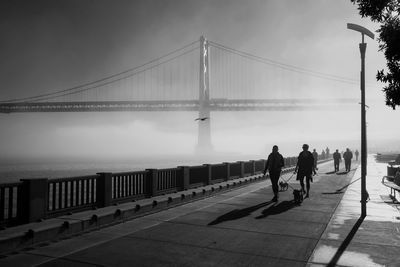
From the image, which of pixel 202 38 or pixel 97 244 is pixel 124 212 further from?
pixel 202 38

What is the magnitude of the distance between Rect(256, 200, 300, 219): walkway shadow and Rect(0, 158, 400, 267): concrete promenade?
0.02 metres

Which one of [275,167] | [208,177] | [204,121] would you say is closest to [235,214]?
[275,167]

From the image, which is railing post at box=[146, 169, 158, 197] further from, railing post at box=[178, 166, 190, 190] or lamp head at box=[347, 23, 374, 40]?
lamp head at box=[347, 23, 374, 40]

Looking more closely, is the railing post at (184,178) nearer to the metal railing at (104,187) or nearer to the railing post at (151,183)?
the metal railing at (104,187)

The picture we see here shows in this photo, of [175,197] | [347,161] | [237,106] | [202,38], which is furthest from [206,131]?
[175,197]

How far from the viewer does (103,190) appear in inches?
380

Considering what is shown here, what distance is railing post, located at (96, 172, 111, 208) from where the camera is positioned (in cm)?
957

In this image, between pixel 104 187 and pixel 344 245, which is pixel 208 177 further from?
pixel 344 245

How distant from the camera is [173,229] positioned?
7.52 metres

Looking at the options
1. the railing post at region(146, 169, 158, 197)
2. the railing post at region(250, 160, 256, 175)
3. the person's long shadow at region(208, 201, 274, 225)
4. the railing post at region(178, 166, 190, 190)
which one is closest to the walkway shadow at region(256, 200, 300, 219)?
the person's long shadow at region(208, 201, 274, 225)

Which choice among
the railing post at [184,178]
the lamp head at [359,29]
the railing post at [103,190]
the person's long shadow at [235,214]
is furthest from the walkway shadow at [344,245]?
the railing post at [184,178]

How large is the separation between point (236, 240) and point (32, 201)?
3772 millimetres

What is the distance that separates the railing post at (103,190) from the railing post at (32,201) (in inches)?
72.8

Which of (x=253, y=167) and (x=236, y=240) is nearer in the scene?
(x=236, y=240)
